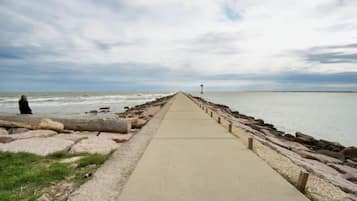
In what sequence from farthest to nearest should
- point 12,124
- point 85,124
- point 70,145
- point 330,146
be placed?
point 330,146 < point 12,124 < point 85,124 < point 70,145

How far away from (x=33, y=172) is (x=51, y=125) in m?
5.32

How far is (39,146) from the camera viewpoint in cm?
744

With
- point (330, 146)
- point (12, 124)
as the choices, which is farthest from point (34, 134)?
point (330, 146)

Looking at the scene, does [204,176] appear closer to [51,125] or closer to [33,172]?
[33,172]

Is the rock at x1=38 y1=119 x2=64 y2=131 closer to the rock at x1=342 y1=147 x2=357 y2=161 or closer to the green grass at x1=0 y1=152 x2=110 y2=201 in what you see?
the green grass at x1=0 y1=152 x2=110 y2=201

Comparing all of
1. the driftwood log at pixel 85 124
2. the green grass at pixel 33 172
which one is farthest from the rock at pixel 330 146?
the green grass at pixel 33 172

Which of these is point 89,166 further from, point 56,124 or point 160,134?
point 56,124

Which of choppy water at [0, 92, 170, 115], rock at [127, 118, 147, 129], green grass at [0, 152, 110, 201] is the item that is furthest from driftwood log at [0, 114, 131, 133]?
choppy water at [0, 92, 170, 115]

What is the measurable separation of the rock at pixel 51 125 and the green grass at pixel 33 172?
3551 millimetres

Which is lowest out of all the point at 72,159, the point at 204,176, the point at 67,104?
the point at 67,104

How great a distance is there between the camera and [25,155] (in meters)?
6.59

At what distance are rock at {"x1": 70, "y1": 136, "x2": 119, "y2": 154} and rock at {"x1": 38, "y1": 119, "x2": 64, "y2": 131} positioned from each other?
2.56 m

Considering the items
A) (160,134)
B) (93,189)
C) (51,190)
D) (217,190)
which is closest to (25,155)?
(51,190)

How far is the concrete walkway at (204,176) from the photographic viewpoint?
12.8 ft
